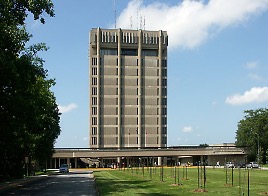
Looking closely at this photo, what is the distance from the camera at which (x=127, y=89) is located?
157375 mm

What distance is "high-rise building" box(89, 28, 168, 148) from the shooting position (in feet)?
506

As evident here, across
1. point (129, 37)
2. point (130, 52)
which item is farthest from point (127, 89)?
point (129, 37)

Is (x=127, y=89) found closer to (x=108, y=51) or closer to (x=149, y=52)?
(x=108, y=51)

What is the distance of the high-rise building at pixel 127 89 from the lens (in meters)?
154

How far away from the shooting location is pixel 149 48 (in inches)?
6344

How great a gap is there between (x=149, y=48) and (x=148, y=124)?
25935 mm

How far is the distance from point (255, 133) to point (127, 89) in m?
53.0

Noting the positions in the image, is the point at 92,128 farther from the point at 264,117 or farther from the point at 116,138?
the point at 264,117

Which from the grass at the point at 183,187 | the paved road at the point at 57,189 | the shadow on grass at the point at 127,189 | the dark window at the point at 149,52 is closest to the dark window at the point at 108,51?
the dark window at the point at 149,52

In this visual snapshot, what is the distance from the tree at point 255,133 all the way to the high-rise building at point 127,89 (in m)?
39.5

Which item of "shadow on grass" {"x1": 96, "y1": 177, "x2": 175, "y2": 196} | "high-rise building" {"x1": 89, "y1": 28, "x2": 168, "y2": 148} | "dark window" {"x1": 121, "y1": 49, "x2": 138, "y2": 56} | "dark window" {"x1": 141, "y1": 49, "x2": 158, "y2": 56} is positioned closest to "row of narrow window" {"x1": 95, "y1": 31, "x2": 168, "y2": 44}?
"high-rise building" {"x1": 89, "y1": 28, "x2": 168, "y2": 148}

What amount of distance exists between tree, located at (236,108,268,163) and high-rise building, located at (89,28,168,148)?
39.5m

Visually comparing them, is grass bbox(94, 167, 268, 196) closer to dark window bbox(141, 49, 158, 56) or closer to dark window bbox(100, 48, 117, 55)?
dark window bbox(100, 48, 117, 55)

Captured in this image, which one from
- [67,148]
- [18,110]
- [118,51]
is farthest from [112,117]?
[18,110]
